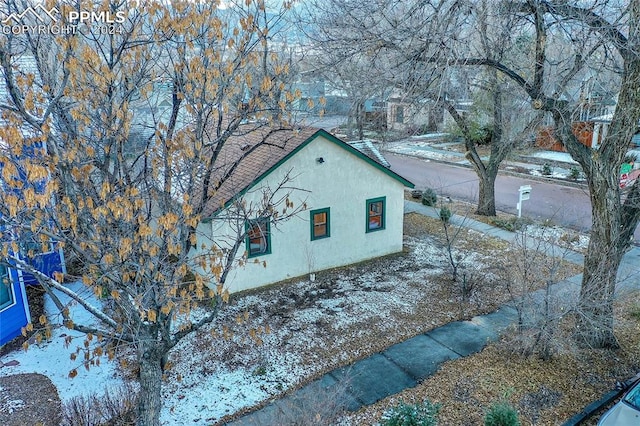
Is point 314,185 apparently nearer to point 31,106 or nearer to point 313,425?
point 313,425

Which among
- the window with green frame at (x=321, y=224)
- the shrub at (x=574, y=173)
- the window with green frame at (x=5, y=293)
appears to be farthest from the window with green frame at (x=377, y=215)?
the shrub at (x=574, y=173)

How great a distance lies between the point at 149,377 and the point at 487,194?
50.3ft

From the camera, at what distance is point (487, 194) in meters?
18.6

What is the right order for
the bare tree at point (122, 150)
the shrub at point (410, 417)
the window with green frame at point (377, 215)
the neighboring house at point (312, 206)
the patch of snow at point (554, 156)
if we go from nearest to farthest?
the bare tree at point (122, 150), the shrub at point (410, 417), the neighboring house at point (312, 206), the window with green frame at point (377, 215), the patch of snow at point (554, 156)

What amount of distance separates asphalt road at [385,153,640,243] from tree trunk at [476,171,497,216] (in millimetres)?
1821

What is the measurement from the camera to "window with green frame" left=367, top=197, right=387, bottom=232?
1415 cm

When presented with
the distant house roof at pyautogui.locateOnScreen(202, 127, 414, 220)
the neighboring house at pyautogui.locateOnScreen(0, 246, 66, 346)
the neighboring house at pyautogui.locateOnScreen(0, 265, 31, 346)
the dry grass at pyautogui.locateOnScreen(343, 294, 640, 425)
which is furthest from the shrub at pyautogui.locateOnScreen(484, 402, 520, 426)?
the neighboring house at pyautogui.locateOnScreen(0, 265, 31, 346)

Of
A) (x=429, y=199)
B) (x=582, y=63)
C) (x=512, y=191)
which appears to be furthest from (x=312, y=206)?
(x=512, y=191)

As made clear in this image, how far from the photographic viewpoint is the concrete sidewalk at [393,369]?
25.2 feet

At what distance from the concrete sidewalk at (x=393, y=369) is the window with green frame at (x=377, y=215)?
4268 mm

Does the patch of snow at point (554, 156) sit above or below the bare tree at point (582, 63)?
below

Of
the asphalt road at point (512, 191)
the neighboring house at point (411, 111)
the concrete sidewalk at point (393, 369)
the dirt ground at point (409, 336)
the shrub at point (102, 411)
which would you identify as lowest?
the concrete sidewalk at point (393, 369)

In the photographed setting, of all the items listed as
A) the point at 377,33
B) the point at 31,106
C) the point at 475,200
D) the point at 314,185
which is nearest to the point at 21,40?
the point at 31,106

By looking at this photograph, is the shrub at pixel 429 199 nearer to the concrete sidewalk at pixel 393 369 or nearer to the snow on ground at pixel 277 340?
the snow on ground at pixel 277 340
